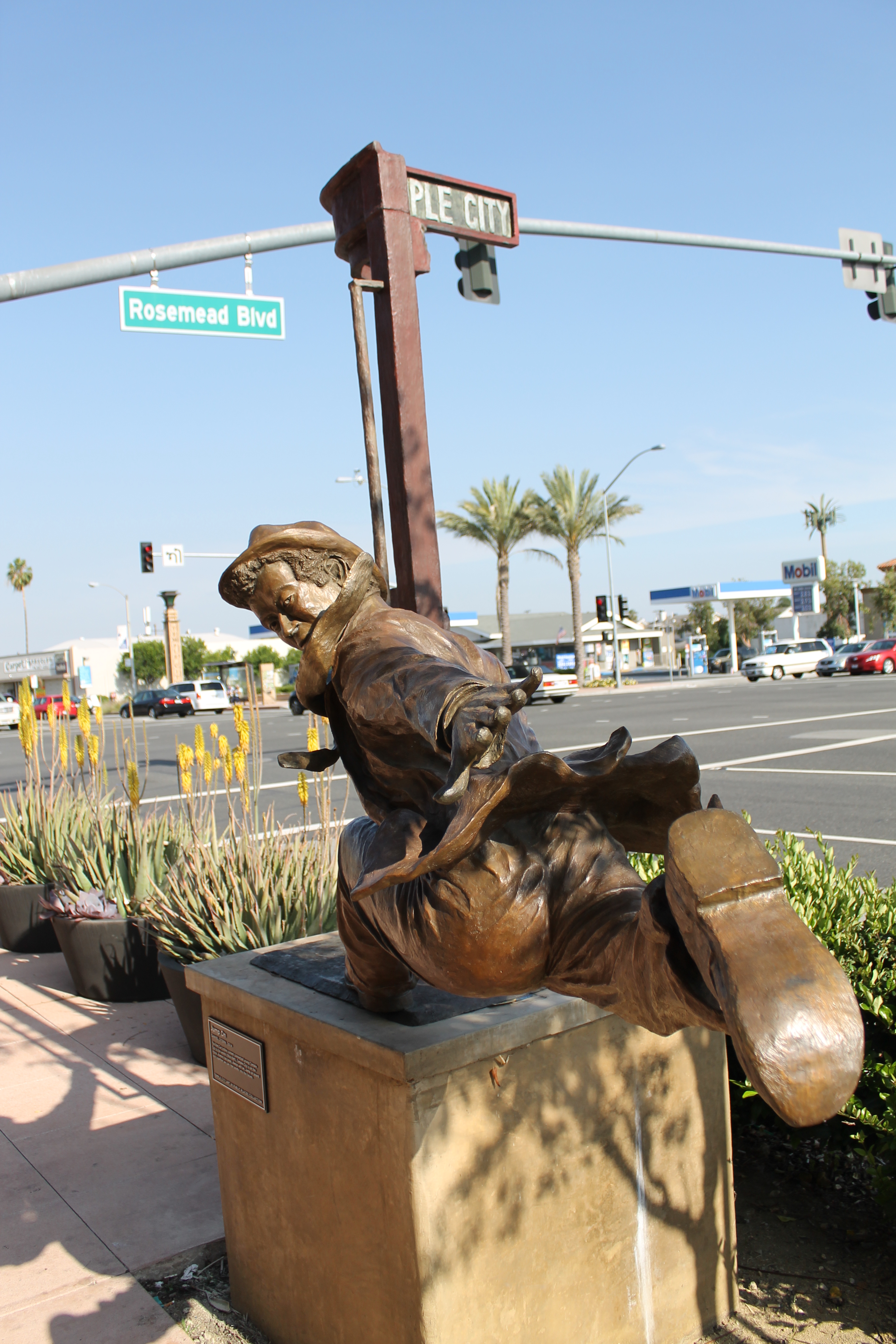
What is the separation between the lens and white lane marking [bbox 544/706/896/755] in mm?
15999

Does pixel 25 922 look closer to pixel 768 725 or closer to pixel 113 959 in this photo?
pixel 113 959

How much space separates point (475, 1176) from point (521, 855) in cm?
92

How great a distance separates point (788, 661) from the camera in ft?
128

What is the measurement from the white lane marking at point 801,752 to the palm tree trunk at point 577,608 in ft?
80.2

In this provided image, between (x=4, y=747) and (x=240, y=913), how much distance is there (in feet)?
81.2

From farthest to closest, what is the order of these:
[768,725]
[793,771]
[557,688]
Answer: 1. [557,688]
2. [768,725]
3. [793,771]

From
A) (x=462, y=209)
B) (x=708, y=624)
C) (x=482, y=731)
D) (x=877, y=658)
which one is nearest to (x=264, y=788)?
(x=462, y=209)

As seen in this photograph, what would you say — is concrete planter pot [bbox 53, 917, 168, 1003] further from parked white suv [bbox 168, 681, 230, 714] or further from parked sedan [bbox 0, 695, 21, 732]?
parked sedan [bbox 0, 695, 21, 732]

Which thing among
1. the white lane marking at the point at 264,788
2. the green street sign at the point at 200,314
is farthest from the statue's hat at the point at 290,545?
the white lane marking at the point at 264,788

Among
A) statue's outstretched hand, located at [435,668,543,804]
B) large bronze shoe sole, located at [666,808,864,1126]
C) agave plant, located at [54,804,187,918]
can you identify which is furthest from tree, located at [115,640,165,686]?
large bronze shoe sole, located at [666,808,864,1126]

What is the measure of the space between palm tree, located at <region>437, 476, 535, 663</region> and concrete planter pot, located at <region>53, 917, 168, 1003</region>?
107 ft

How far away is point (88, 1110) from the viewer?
4031 millimetres

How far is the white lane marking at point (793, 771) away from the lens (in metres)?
11.4

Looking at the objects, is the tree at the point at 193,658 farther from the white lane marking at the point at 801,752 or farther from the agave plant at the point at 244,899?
the agave plant at the point at 244,899
